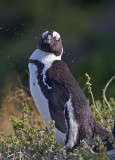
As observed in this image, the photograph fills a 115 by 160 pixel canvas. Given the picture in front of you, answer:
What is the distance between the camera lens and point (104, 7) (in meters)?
24.3

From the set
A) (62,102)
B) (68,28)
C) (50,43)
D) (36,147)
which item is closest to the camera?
(36,147)

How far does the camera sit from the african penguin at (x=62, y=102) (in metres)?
7.26

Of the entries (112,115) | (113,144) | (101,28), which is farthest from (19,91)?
(101,28)

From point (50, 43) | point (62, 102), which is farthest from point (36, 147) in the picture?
point (50, 43)

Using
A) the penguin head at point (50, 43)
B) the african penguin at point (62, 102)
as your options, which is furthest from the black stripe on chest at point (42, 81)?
the penguin head at point (50, 43)

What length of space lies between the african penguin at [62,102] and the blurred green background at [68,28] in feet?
36.1

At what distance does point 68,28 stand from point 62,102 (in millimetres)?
15626

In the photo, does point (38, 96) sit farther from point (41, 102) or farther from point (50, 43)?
point (50, 43)

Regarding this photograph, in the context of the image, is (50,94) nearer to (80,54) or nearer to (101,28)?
(80,54)

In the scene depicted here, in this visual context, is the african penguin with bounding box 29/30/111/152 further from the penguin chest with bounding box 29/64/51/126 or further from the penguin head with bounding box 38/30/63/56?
the penguin head with bounding box 38/30/63/56

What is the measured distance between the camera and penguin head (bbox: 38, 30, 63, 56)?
755 centimetres

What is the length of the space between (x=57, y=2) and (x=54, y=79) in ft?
56.0

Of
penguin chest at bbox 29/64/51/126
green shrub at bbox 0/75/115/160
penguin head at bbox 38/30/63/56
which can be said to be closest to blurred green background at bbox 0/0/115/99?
penguin head at bbox 38/30/63/56

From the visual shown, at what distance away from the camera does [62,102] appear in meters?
7.34
